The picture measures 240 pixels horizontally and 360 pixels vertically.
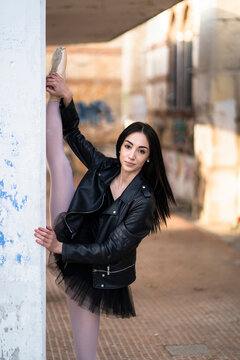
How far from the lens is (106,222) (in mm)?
3768

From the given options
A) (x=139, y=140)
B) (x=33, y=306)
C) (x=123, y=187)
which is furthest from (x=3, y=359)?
(x=139, y=140)

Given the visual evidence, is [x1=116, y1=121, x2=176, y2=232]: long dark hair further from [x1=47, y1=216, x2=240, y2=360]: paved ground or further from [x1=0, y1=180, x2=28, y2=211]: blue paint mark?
[x1=47, y1=216, x2=240, y2=360]: paved ground

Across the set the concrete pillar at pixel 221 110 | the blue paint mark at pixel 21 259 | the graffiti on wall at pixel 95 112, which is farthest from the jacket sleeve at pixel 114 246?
the graffiti on wall at pixel 95 112

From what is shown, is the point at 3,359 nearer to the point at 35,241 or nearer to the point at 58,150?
the point at 35,241

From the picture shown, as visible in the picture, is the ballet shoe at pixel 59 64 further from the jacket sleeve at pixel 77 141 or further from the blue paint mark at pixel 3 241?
the blue paint mark at pixel 3 241

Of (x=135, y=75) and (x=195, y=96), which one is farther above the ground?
(x=135, y=75)

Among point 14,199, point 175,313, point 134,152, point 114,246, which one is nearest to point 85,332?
point 114,246

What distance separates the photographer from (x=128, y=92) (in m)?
19.0

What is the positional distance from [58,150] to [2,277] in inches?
30.8

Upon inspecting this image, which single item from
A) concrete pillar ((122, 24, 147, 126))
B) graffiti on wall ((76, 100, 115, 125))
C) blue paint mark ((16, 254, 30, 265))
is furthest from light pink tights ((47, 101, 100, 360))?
graffiti on wall ((76, 100, 115, 125))

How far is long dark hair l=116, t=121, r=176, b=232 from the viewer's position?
380cm

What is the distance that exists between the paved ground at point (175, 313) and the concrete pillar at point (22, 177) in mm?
1783

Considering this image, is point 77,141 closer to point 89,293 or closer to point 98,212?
point 98,212

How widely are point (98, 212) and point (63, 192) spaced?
24cm
